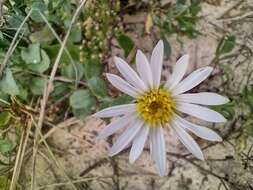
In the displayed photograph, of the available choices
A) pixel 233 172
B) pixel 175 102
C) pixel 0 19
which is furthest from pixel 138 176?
pixel 0 19

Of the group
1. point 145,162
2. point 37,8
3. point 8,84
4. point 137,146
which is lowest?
point 145,162

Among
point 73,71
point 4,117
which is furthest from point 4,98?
point 73,71

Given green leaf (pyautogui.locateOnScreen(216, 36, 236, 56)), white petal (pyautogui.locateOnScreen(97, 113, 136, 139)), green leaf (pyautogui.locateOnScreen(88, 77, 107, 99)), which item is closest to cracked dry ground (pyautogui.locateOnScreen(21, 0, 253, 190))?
green leaf (pyautogui.locateOnScreen(216, 36, 236, 56))

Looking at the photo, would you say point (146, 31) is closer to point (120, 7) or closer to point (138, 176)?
point (120, 7)

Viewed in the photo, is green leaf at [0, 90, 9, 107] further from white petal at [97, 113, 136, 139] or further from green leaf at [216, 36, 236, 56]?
green leaf at [216, 36, 236, 56]

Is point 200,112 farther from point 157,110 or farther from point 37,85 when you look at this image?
point 37,85

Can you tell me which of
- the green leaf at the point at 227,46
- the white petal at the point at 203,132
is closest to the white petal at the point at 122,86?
the white petal at the point at 203,132

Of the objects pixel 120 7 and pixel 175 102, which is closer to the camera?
pixel 175 102
